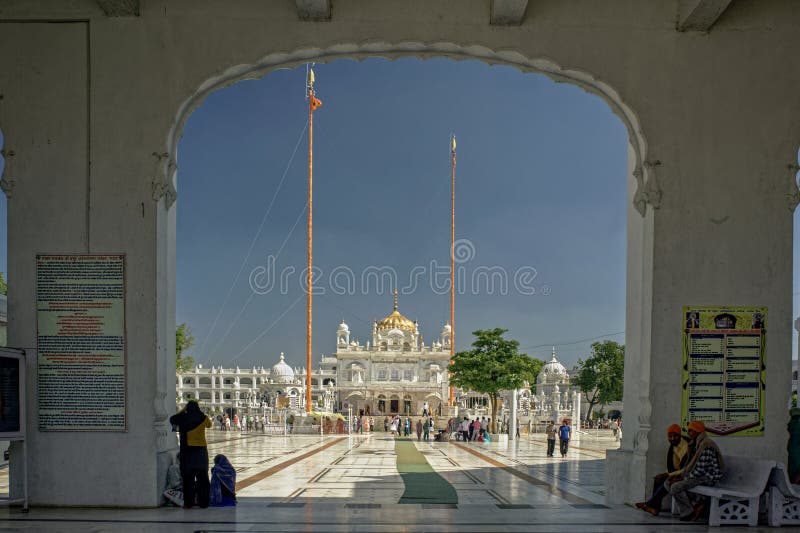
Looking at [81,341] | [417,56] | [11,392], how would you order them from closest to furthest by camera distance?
[11,392], [81,341], [417,56]

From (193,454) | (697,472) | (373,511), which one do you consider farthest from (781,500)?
(193,454)

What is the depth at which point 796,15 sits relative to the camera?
23.1ft

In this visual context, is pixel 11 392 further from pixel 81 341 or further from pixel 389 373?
pixel 389 373

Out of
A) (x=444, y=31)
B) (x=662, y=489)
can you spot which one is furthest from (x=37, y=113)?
(x=662, y=489)

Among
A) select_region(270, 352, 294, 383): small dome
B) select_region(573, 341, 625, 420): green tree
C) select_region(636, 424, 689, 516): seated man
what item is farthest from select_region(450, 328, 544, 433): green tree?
select_region(270, 352, 294, 383): small dome

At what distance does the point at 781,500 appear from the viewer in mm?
6320

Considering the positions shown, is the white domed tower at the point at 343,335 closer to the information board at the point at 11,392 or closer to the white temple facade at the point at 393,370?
the white temple facade at the point at 393,370

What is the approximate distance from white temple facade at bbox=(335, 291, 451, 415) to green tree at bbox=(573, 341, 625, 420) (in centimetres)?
1869

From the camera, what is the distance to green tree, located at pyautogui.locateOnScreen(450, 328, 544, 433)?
33.9m

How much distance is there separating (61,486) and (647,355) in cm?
543

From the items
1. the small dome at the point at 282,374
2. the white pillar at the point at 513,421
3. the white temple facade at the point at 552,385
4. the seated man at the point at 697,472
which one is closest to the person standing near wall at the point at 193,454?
the seated man at the point at 697,472

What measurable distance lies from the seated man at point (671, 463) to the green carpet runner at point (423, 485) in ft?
7.58

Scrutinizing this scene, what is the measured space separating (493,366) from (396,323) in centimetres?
4909

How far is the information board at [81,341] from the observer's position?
6777mm
